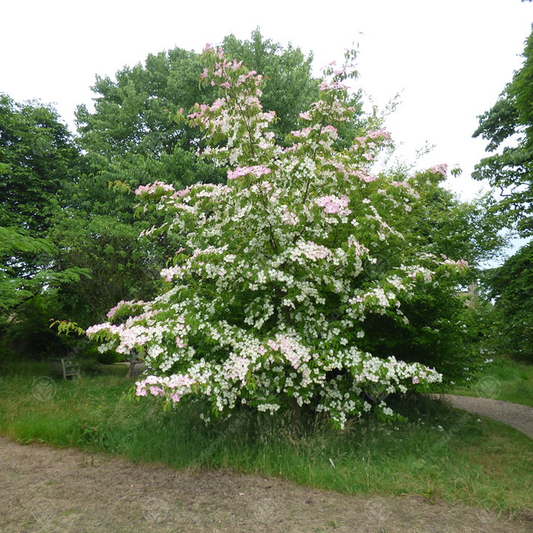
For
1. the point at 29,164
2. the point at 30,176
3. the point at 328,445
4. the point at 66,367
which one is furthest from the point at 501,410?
the point at 29,164

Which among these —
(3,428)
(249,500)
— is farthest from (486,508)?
(3,428)

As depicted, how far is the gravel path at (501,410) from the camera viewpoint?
786 centimetres

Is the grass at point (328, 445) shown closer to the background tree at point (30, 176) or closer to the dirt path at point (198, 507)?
the dirt path at point (198, 507)

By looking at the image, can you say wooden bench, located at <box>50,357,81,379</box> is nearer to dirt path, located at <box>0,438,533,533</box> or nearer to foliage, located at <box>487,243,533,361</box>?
dirt path, located at <box>0,438,533,533</box>

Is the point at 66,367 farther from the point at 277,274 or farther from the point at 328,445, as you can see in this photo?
the point at 277,274

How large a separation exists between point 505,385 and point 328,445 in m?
9.64

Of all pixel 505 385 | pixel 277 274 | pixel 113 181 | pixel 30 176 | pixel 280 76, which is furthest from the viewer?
pixel 30 176

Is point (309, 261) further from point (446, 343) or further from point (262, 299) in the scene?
point (446, 343)

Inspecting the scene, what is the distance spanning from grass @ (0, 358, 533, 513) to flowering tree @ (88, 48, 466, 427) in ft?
1.64

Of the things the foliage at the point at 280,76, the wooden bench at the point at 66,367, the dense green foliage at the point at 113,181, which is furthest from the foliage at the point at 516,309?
the wooden bench at the point at 66,367

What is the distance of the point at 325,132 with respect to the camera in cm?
588

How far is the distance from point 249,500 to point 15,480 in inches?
119

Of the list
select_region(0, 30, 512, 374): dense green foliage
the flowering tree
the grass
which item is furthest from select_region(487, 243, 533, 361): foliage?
the flowering tree

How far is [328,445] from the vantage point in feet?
17.4
